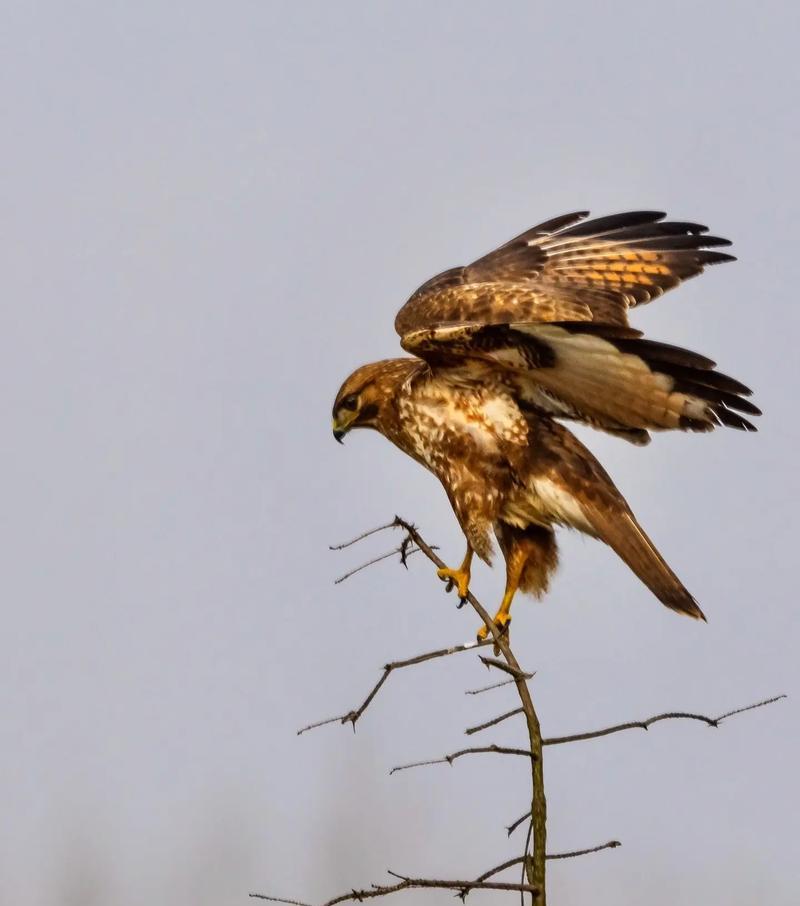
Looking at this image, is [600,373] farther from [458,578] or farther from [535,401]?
[458,578]

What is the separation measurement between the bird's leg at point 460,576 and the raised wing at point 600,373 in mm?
763

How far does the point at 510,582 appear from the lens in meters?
7.26

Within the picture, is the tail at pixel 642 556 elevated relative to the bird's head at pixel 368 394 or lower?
lower

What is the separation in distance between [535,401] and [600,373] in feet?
2.04

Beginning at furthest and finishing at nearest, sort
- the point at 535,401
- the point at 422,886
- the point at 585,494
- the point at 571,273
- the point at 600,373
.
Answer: the point at 571,273 → the point at 535,401 → the point at 585,494 → the point at 600,373 → the point at 422,886

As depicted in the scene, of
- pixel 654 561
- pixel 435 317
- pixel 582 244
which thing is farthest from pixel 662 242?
pixel 654 561

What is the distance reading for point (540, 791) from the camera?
4.18 meters

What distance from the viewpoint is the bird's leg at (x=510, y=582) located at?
7.12 m

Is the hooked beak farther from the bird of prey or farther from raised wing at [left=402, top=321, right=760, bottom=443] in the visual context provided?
raised wing at [left=402, top=321, right=760, bottom=443]

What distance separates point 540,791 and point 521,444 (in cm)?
310

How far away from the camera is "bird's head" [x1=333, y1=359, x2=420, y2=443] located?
7.67m

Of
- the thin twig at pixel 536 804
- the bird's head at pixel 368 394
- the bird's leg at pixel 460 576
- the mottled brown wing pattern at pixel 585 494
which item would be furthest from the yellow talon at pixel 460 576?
Result: the thin twig at pixel 536 804

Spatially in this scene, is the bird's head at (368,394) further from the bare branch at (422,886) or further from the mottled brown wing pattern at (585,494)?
the bare branch at (422,886)

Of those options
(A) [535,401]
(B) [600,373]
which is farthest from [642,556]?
(A) [535,401]
